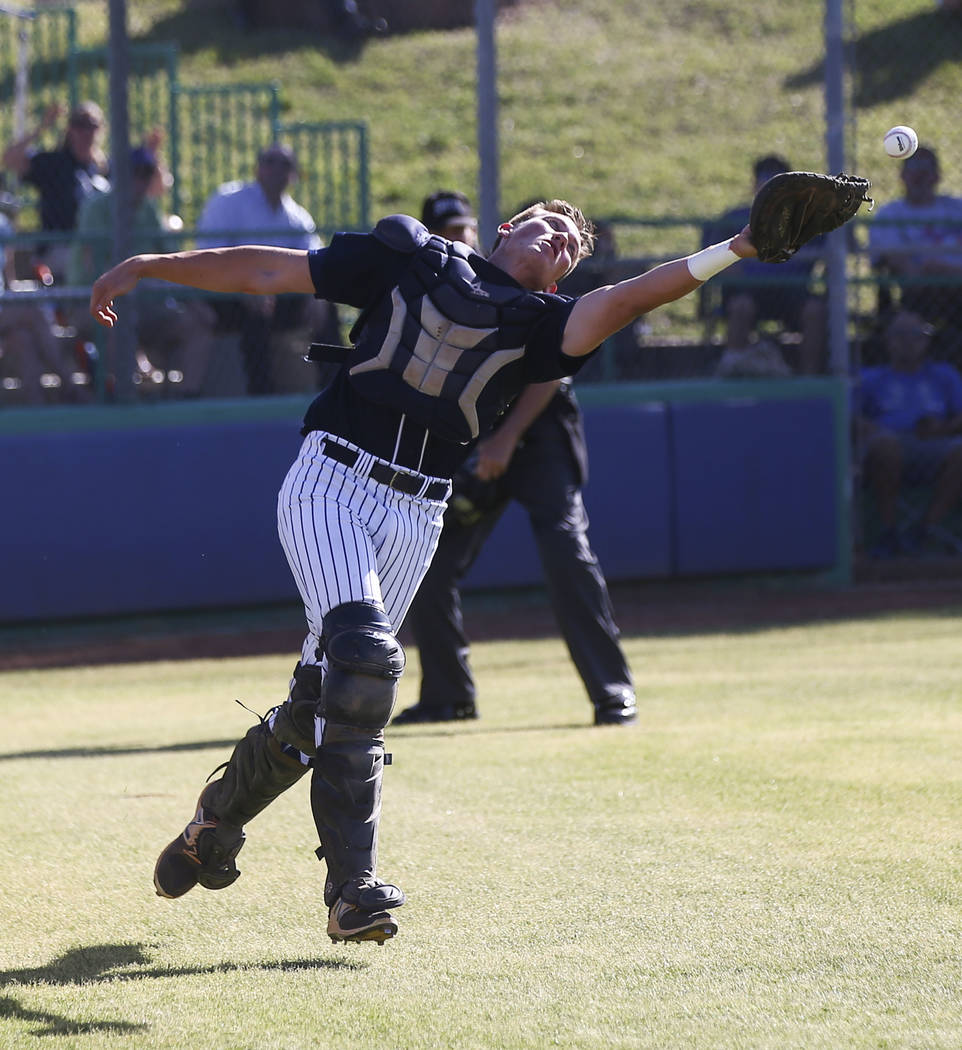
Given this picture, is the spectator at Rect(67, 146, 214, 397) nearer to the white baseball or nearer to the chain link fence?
the chain link fence

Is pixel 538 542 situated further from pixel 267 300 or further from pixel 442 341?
pixel 267 300

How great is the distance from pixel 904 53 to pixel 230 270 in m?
14.7

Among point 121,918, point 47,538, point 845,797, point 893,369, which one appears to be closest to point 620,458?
point 893,369

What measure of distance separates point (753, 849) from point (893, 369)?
24.7 ft

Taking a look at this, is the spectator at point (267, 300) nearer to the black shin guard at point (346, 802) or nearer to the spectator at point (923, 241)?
the spectator at point (923, 241)

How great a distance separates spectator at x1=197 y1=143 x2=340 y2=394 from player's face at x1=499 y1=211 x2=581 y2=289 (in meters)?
5.63

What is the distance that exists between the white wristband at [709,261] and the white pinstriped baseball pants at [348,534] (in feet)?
2.72

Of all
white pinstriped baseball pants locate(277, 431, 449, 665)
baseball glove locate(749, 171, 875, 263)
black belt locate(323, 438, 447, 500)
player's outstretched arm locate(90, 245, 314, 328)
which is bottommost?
white pinstriped baseball pants locate(277, 431, 449, 665)

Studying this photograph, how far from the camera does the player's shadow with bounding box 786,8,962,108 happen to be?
52.1 ft

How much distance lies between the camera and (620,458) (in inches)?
431

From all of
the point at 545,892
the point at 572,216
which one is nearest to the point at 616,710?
the point at 545,892

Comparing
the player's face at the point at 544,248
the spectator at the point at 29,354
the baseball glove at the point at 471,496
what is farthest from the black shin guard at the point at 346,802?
the spectator at the point at 29,354

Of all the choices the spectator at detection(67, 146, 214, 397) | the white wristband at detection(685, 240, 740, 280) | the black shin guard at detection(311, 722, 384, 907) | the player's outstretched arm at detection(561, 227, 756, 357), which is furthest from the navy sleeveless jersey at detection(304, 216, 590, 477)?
the spectator at detection(67, 146, 214, 397)

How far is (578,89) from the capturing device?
23.0 metres
